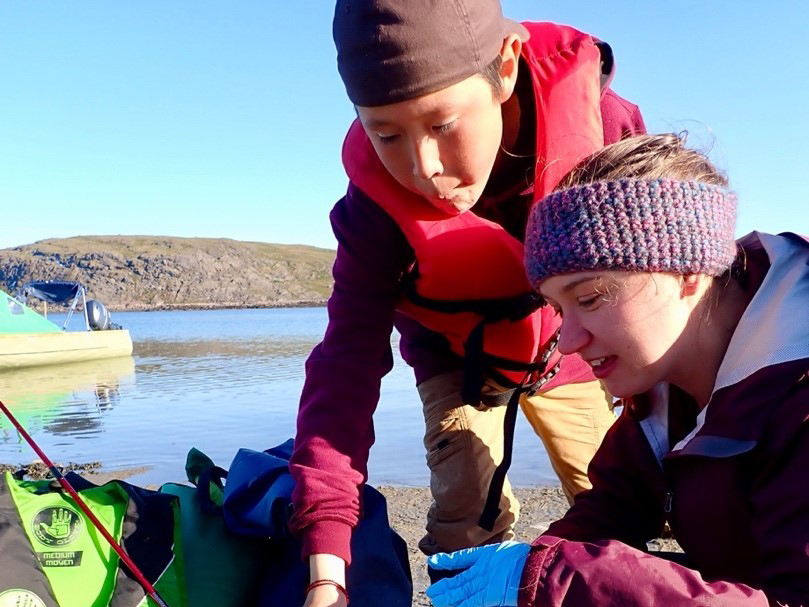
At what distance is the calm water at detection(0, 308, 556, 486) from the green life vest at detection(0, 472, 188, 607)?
140 inches

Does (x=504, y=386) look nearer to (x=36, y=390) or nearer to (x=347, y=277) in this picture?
(x=347, y=277)

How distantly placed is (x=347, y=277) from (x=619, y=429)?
2.99ft

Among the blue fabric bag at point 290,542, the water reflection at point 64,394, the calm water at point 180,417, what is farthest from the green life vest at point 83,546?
the water reflection at point 64,394

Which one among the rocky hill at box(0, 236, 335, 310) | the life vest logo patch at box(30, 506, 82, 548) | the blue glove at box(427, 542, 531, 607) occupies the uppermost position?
the blue glove at box(427, 542, 531, 607)

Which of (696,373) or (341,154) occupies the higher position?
(341,154)

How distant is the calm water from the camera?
6453mm

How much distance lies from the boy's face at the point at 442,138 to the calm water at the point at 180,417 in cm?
361

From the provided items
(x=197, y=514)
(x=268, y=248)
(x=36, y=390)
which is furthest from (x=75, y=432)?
(x=268, y=248)

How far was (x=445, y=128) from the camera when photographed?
199cm

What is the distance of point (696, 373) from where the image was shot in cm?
182

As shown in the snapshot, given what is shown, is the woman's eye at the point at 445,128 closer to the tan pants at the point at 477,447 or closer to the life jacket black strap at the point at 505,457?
the life jacket black strap at the point at 505,457

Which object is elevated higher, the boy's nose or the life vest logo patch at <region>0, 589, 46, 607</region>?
the boy's nose

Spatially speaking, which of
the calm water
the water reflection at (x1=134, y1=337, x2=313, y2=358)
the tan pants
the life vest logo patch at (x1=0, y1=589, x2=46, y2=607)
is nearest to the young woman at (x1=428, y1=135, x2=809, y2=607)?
the tan pants

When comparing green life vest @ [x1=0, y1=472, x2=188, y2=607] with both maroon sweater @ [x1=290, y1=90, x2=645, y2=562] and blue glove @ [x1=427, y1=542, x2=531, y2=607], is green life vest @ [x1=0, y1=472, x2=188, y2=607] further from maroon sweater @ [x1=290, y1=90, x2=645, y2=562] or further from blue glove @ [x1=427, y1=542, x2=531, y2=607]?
blue glove @ [x1=427, y1=542, x2=531, y2=607]
